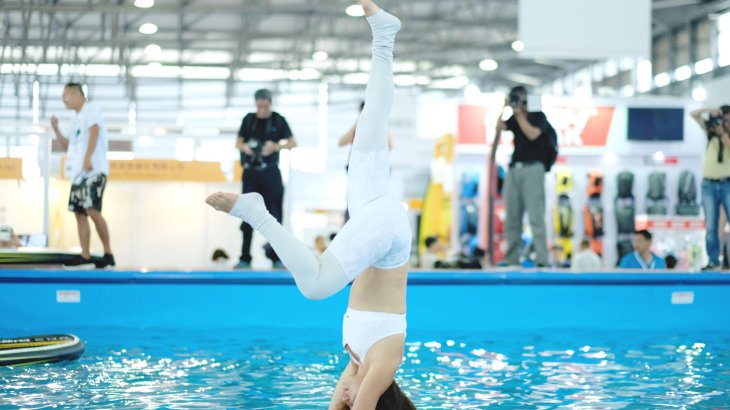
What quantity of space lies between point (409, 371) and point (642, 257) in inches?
169

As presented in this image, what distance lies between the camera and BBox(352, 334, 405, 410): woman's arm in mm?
2930

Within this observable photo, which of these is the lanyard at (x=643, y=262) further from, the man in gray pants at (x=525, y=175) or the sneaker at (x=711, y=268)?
the man in gray pants at (x=525, y=175)


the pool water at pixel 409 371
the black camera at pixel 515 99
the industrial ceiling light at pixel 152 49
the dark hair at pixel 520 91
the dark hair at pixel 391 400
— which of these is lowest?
the pool water at pixel 409 371

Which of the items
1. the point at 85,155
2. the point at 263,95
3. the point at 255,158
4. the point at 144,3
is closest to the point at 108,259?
the point at 85,155

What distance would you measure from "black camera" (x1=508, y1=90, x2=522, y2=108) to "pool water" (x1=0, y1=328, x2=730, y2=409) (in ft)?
5.90

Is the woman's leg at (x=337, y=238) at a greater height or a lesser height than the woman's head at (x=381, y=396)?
greater

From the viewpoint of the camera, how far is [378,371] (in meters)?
2.95

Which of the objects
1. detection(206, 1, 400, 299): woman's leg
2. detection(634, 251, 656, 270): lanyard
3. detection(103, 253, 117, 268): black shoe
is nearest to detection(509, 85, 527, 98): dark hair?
detection(634, 251, 656, 270): lanyard

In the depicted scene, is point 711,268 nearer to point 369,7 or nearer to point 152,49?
point 369,7

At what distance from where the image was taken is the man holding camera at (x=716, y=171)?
314 inches

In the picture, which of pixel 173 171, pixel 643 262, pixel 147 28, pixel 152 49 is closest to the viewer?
pixel 643 262

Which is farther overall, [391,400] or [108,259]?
[108,259]

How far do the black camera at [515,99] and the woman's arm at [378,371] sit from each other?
462 cm

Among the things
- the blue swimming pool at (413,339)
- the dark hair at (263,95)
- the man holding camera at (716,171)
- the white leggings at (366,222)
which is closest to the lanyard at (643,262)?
the man holding camera at (716,171)
